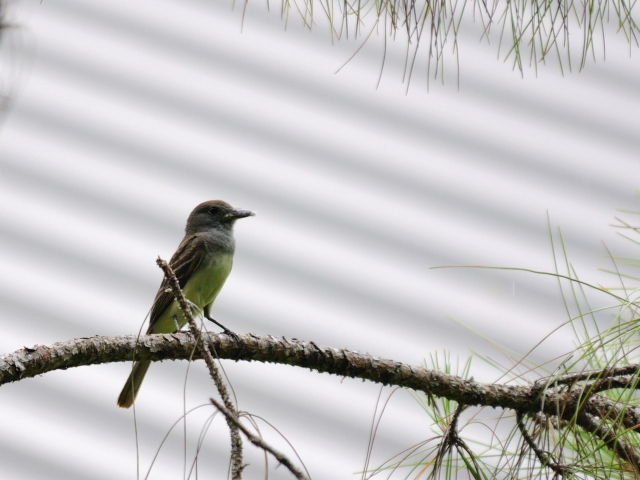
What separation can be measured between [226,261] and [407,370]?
7.85ft

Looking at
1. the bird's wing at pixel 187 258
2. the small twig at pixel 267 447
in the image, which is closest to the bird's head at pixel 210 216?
the bird's wing at pixel 187 258

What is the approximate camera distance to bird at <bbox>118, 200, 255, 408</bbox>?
413 centimetres

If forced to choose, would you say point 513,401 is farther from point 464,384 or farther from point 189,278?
point 189,278

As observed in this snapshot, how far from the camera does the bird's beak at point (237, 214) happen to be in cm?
425

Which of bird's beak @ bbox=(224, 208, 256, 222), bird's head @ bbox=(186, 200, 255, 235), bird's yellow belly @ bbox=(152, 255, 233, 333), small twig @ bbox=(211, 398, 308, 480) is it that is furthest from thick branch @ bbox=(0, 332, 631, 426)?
bird's head @ bbox=(186, 200, 255, 235)

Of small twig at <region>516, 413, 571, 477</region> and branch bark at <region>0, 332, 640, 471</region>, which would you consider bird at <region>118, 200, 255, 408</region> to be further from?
small twig at <region>516, 413, 571, 477</region>

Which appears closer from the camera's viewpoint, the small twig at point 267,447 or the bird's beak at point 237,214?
the small twig at point 267,447

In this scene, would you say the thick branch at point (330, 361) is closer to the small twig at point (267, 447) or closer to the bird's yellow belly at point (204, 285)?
the small twig at point (267, 447)

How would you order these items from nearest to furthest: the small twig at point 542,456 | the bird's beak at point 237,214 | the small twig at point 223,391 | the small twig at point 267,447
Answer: the small twig at point 267,447 → the small twig at point 223,391 → the small twig at point 542,456 → the bird's beak at point 237,214

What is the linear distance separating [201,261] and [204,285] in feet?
0.60

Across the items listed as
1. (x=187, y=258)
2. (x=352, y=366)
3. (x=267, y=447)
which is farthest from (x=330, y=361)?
(x=187, y=258)

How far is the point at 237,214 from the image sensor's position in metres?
4.38

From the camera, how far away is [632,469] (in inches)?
72.9

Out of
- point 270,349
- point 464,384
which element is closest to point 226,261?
point 270,349
